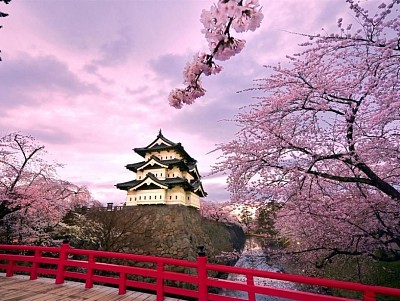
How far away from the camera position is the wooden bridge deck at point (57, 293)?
175 inches

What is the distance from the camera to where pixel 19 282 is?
18.6 feet

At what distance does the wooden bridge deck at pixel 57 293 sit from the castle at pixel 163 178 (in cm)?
1422

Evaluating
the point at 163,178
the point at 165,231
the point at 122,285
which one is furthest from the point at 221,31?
the point at 163,178

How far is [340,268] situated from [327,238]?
5294mm

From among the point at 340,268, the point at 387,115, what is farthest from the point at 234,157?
the point at 340,268

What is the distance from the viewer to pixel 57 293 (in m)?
4.77

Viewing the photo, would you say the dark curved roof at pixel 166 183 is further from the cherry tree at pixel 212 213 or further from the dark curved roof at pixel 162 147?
the cherry tree at pixel 212 213

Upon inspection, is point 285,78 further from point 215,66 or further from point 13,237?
point 13,237

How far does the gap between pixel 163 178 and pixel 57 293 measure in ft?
54.1

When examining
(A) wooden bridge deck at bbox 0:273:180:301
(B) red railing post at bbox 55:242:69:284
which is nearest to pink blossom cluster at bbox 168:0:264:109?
(A) wooden bridge deck at bbox 0:273:180:301

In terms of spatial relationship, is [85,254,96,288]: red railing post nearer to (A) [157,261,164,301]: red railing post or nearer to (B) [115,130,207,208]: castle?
(A) [157,261,164,301]: red railing post

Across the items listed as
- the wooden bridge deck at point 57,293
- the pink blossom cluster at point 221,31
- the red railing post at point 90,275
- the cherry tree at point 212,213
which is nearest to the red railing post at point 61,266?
the wooden bridge deck at point 57,293

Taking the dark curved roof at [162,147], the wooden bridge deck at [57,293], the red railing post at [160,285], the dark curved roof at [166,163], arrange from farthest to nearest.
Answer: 1. the dark curved roof at [162,147]
2. the dark curved roof at [166,163]
3. the wooden bridge deck at [57,293]
4. the red railing post at [160,285]

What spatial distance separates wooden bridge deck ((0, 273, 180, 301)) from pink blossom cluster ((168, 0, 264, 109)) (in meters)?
4.26
